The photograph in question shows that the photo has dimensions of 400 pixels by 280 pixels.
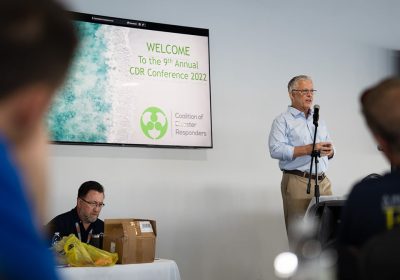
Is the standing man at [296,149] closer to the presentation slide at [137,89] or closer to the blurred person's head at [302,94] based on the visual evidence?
the blurred person's head at [302,94]

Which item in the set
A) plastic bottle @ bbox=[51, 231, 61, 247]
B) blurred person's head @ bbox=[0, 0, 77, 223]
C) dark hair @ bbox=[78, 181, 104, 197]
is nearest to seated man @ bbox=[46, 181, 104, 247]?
dark hair @ bbox=[78, 181, 104, 197]

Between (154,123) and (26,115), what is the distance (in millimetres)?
5170

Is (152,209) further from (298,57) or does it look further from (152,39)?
(298,57)

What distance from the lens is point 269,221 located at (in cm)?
636

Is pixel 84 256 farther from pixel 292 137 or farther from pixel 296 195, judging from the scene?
pixel 292 137

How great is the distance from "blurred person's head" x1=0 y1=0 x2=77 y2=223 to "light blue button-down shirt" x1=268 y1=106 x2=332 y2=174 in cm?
465

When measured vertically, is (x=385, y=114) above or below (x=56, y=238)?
above

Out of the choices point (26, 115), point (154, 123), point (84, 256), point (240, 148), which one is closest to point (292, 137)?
point (240, 148)

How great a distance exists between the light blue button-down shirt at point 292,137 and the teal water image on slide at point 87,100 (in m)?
1.38

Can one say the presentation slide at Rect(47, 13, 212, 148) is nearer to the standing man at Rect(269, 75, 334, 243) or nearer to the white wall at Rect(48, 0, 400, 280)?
the white wall at Rect(48, 0, 400, 280)

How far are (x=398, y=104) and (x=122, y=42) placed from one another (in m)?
4.42

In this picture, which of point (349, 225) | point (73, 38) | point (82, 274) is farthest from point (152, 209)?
point (73, 38)

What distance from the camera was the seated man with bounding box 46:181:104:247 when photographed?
4.28 metres

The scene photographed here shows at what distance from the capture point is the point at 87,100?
17.9 feet
